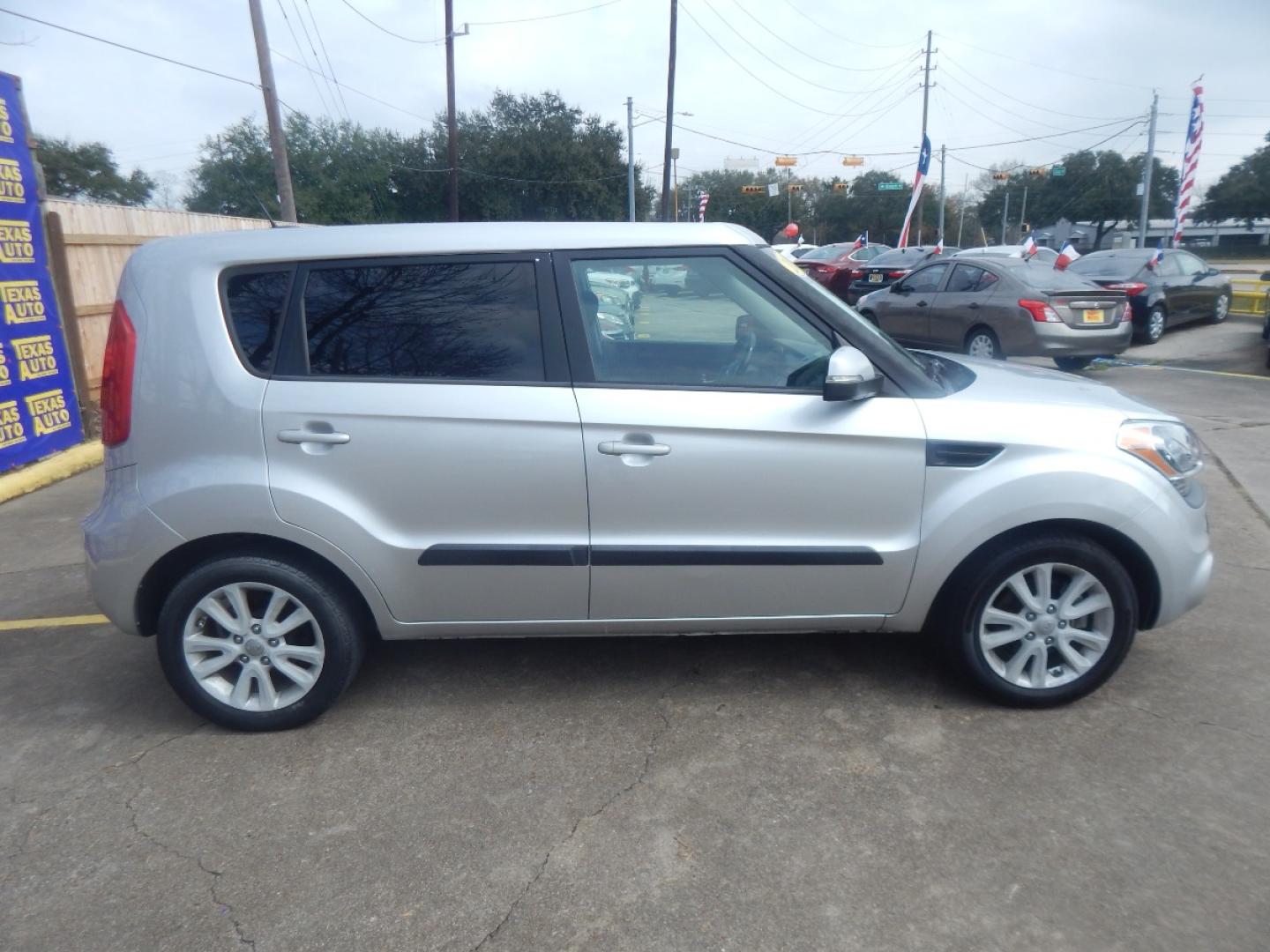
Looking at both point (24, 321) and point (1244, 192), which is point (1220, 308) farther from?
point (1244, 192)

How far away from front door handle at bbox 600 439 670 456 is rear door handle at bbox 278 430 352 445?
889 mm

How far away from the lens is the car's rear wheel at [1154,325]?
14422 mm

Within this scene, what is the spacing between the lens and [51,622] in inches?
182

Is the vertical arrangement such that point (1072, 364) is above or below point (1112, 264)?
below

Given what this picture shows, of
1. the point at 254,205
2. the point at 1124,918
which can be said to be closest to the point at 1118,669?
the point at 1124,918

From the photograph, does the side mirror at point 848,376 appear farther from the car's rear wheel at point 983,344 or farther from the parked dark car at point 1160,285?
the parked dark car at point 1160,285

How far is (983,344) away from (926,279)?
155 cm

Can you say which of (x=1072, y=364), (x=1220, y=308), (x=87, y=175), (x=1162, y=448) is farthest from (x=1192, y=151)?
(x=87, y=175)

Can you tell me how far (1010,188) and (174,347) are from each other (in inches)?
2905

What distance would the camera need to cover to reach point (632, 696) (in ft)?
12.2

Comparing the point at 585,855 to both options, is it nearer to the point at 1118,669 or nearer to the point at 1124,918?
the point at 1124,918

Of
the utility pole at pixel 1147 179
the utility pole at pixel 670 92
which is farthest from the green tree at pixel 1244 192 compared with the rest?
the utility pole at pixel 670 92

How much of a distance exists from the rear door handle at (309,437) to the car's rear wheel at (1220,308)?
1675 cm

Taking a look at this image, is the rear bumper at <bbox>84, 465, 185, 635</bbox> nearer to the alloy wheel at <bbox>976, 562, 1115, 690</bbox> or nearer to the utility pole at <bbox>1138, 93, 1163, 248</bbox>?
the alloy wheel at <bbox>976, 562, 1115, 690</bbox>
